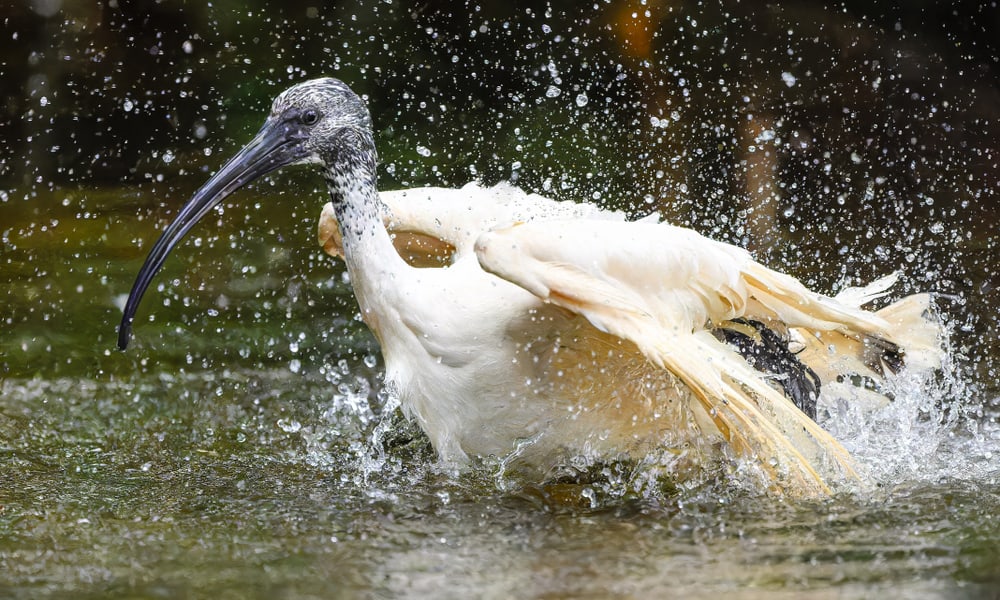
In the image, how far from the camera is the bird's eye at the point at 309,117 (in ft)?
14.3

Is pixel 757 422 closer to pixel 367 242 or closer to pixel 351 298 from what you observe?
pixel 367 242

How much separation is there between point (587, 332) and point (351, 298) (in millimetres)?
2869

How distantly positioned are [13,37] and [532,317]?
6.71m

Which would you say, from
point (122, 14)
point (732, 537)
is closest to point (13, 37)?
point (122, 14)

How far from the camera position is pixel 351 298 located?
6.77 m

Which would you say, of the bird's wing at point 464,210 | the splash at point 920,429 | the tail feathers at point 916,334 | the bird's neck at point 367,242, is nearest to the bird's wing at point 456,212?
the bird's wing at point 464,210

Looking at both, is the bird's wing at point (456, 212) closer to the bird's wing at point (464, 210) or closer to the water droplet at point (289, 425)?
the bird's wing at point (464, 210)

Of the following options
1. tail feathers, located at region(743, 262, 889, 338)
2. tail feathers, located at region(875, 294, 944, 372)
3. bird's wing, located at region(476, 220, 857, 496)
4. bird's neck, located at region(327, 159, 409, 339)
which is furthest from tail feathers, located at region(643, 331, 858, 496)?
bird's neck, located at region(327, 159, 409, 339)

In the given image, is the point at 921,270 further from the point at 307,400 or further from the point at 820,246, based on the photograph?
the point at 307,400

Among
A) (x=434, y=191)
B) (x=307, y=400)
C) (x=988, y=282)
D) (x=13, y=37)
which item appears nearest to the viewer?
(x=434, y=191)

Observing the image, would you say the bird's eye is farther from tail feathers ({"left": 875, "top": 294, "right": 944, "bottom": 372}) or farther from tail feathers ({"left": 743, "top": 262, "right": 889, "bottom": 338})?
tail feathers ({"left": 875, "top": 294, "right": 944, "bottom": 372})

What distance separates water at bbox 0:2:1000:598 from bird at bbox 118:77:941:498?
171 millimetres

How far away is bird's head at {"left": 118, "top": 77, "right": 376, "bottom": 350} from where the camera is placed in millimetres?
4352

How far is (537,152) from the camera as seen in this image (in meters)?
Answer: 8.71
